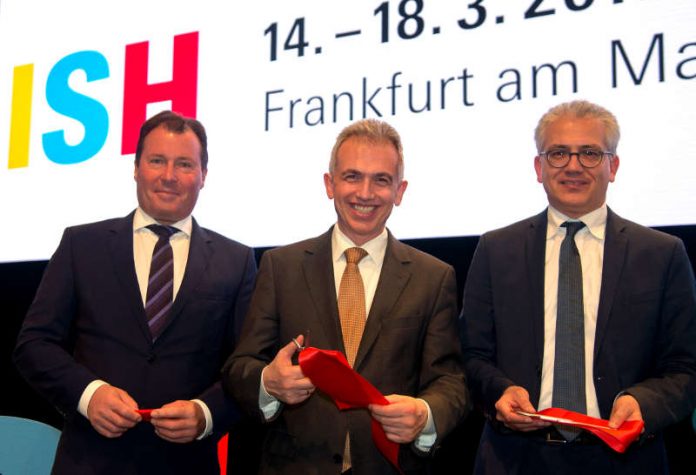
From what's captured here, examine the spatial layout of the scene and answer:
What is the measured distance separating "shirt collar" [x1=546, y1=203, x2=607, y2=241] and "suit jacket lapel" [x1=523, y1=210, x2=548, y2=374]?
2 centimetres

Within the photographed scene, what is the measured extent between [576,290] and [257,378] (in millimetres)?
972

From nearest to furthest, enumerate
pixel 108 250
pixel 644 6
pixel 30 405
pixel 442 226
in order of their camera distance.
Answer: pixel 108 250, pixel 644 6, pixel 442 226, pixel 30 405

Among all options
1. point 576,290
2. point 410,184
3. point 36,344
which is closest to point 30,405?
point 36,344

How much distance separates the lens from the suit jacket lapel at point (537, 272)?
2254 millimetres

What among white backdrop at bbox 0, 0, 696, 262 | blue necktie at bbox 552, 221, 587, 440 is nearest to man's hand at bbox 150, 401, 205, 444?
blue necktie at bbox 552, 221, 587, 440

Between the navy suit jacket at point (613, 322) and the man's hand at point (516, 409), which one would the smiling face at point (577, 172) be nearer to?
the navy suit jacket at point (613, 322)

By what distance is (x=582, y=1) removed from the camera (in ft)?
10.4

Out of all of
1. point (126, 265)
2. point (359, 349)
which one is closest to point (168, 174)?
point (126, 265)

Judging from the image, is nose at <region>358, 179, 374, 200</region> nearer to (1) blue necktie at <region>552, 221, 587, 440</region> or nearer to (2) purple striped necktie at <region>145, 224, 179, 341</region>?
(1) blue necktie at <region>552, 221, 587, 440</region>

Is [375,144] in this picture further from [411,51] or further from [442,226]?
[411,51]

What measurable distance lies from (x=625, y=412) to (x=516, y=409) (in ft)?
0.90

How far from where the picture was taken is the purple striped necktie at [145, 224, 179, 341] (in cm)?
247

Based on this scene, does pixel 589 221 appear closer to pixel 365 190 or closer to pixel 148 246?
pixel 365 190

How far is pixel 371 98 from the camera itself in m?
3.54
